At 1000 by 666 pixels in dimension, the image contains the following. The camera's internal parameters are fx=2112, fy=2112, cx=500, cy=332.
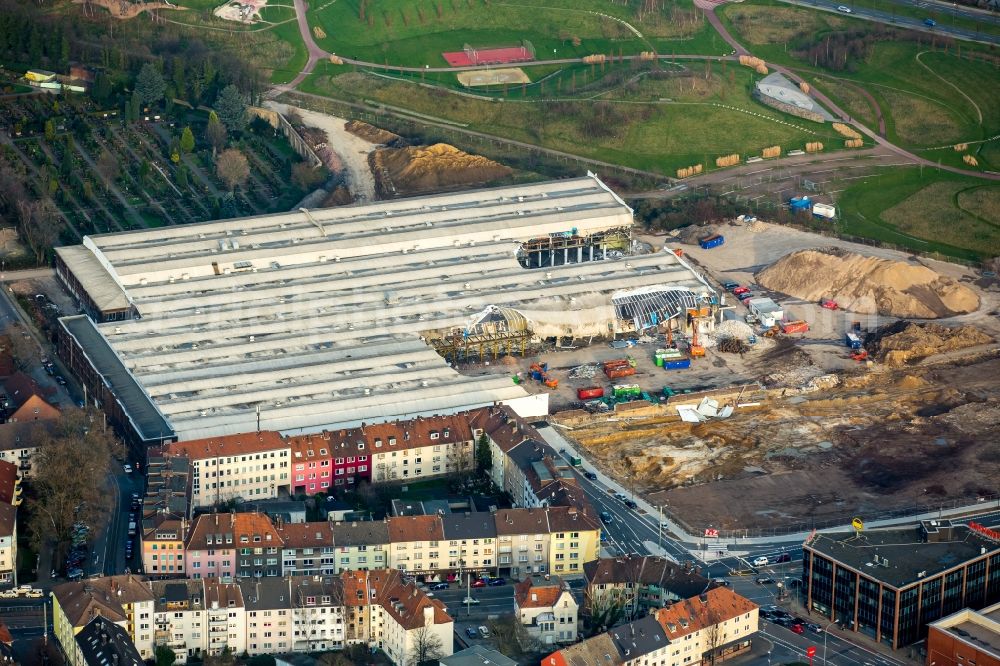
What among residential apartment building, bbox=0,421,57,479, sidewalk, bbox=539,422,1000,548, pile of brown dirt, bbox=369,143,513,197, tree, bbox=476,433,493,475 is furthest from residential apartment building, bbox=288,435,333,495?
pile of brown dirt, bbox=369,143,513,197

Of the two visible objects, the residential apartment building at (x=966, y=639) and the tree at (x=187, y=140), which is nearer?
the residential apartment building at (x=966, y=639)

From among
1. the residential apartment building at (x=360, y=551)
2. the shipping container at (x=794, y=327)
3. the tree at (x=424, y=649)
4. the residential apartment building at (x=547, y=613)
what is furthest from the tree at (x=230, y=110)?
the tree at (x=424, y=649)

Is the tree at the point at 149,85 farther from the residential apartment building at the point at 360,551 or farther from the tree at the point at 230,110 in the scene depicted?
the residential apartment building at the point at 360,551

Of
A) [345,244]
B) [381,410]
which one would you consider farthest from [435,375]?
[345,244]

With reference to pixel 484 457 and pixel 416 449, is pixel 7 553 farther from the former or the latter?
pixel 484 457

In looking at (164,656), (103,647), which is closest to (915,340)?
(164,656)

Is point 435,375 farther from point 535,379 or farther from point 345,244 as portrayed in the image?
point 345,244
